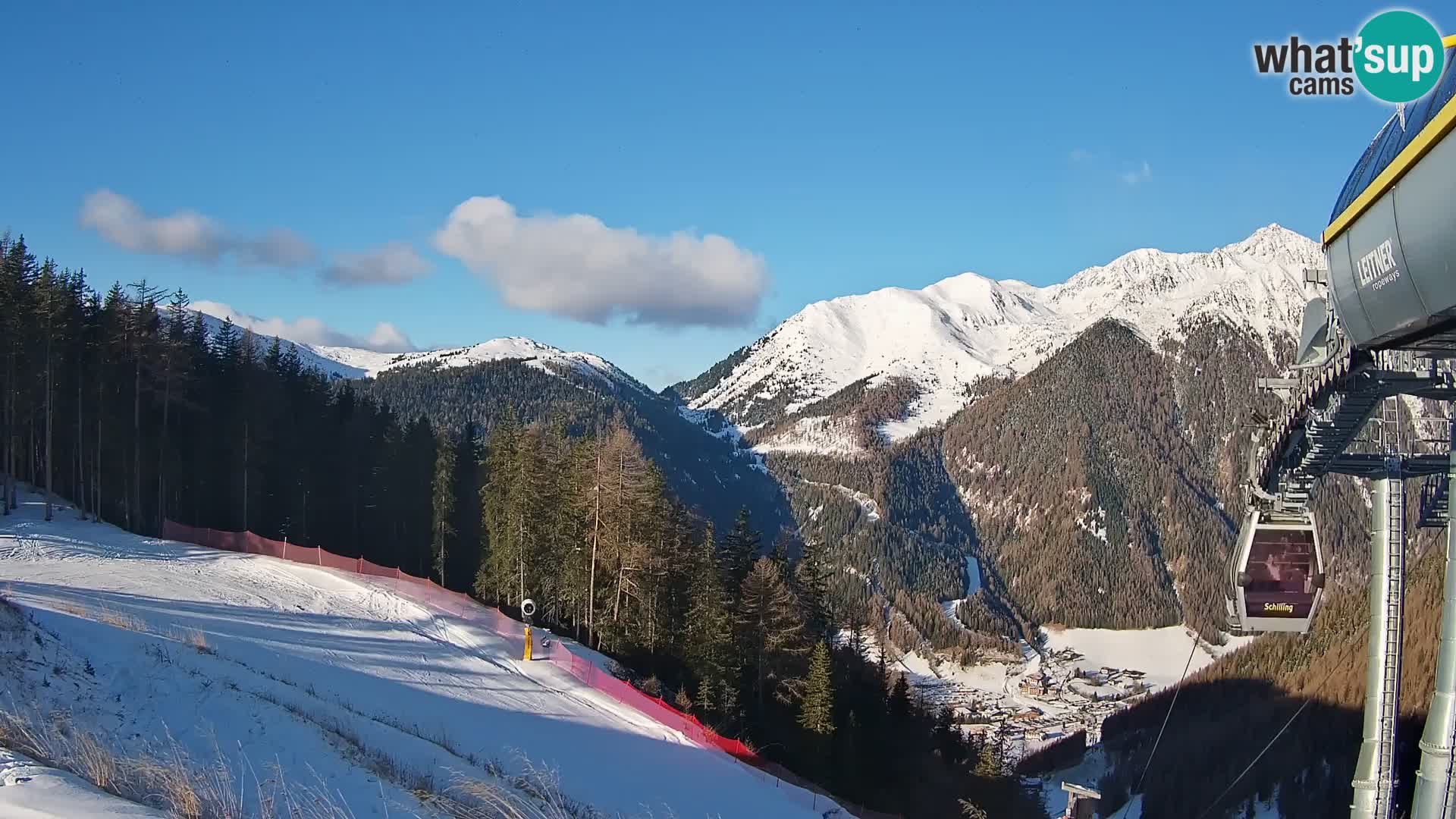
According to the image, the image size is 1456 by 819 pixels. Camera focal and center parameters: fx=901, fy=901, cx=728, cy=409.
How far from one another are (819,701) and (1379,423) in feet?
72.2

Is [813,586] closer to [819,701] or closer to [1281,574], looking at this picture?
[819,701]

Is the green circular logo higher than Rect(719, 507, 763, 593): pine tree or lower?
higher

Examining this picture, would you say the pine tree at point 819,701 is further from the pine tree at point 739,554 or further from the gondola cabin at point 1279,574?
the gondola cabin at point 1279,574

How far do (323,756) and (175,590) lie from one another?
693 inches

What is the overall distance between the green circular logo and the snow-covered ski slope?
993 centimetres

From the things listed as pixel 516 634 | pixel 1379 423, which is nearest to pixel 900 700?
pixel 516 634

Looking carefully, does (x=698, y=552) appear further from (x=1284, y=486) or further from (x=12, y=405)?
(x=12, y=405)

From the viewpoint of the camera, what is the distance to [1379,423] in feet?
44.7

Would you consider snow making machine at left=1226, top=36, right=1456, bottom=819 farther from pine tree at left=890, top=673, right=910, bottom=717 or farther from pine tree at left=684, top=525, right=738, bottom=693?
pine tree at left=890, top=673, right=910, bottom=717

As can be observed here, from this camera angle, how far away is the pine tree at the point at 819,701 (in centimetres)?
3178

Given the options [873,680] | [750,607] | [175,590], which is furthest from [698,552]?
[175,590]

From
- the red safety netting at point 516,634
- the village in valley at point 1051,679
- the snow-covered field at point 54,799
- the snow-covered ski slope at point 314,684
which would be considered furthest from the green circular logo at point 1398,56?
the village in valley at point 1051,679

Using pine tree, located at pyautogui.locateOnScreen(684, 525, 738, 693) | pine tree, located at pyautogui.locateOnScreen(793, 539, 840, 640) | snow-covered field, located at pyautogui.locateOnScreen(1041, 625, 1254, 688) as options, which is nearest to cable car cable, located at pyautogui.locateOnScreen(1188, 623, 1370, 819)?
pine tree, located at pyautogui.locateOnScreen(793, 539, 840, 640)

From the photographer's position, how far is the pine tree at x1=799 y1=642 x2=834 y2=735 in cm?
3178
